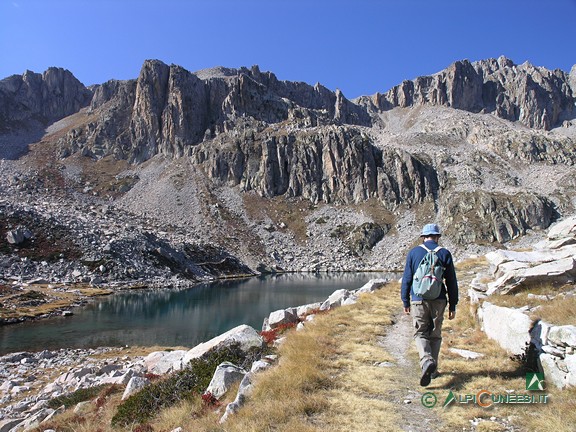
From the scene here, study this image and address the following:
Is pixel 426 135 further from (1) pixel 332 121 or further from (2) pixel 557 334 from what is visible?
(2) pixel 557 334

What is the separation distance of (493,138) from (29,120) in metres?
225

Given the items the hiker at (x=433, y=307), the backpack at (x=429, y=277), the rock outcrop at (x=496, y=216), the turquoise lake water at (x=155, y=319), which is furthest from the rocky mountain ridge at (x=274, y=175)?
the backpack at (x=429, y=277)

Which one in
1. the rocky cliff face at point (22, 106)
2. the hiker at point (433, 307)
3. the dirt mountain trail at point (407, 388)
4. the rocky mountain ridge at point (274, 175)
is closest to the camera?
the dirt mountain trail at point (407, 388)

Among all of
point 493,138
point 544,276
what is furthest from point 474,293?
point 493,138

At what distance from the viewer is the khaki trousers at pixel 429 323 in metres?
8.56

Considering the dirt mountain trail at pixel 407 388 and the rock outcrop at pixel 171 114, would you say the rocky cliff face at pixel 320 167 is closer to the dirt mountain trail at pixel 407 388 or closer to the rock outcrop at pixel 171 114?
the rock outcrop at pixel 171 114

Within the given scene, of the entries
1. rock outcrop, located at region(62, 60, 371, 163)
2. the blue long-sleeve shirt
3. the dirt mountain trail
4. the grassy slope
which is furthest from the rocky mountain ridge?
the blue long-sleeve shirt

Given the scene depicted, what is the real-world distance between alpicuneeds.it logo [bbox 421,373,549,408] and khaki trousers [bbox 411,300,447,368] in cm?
109

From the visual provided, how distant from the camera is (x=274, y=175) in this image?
505ft

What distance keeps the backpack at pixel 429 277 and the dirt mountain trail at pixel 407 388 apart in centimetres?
215

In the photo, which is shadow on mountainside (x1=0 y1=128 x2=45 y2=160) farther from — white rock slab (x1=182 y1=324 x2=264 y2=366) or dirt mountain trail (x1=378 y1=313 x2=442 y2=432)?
dirt mountain trail (x1=378 y1=313 x2=442 y2=432)

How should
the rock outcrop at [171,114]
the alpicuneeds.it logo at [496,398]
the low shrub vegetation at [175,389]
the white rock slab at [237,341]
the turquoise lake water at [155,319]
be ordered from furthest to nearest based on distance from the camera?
the rock outcrop at [171,114] → the turquoise lake water at [155,319] → the white rock slab at [237,341] → the low shrub vegetation at [175,389] → the alpicuneeds.it logo at [496,398]

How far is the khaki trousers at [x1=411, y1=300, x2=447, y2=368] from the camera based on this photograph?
28.1 feet

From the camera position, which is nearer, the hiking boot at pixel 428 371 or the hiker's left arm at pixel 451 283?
the hiking boot at pixel 428 371
